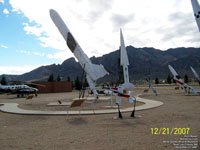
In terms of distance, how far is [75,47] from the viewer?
1784 centimetres

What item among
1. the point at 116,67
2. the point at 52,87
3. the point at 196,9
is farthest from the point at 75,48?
the point at 116,67

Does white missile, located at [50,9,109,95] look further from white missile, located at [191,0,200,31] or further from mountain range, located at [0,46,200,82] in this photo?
mountain range, located at [0,46,200,82]

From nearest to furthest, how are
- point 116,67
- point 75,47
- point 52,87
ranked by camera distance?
point 75,47, point 52,87, point 116,67

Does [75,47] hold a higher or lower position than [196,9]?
higher

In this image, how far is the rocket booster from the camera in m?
17.5

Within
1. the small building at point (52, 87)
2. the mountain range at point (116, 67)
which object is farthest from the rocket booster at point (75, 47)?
the mountain range at point (116, 67)

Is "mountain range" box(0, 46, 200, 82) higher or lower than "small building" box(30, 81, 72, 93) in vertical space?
higher

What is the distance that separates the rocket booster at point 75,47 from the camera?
690 inches

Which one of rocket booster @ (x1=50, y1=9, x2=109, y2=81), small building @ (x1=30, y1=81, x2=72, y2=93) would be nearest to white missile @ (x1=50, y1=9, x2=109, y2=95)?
rocket booster @ (x1=50, y1=9, x2=109, y2=81)

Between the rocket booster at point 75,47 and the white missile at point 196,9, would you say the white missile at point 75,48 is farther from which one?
the white missile at point 196,9

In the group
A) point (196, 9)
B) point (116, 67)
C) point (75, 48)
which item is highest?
point (116, 67)

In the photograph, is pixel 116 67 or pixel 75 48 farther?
pixel 116 67

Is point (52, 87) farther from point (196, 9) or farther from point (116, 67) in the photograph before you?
point (116, 67)

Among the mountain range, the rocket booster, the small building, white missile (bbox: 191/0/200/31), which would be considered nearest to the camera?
white missile (bbox: 191/0/200/31)
